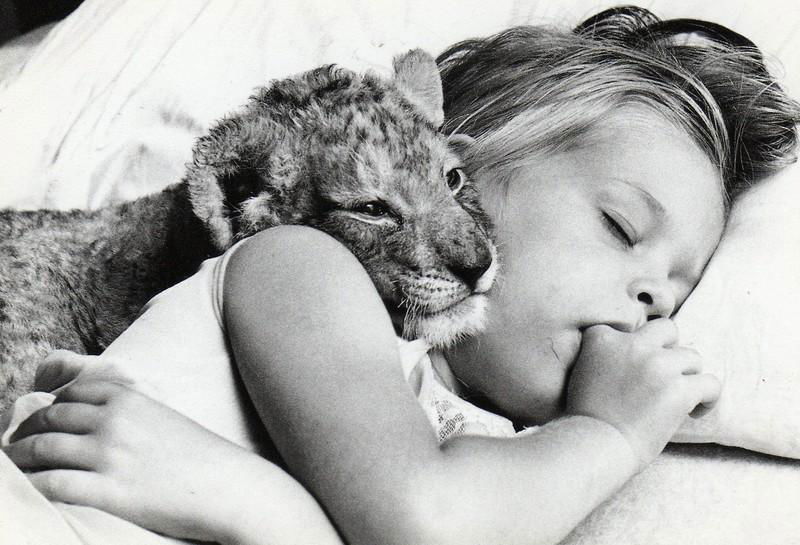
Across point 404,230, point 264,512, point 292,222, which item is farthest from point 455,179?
point 264,512

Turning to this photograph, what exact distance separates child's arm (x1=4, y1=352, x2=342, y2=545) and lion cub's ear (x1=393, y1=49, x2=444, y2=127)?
35.6 inches

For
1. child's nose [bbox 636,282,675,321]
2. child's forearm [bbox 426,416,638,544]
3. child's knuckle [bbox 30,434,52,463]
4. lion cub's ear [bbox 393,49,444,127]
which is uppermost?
lion cub's ear [bbox 393,49,444,127]

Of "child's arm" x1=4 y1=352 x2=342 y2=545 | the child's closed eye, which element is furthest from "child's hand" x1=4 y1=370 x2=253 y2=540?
the child's closed eye

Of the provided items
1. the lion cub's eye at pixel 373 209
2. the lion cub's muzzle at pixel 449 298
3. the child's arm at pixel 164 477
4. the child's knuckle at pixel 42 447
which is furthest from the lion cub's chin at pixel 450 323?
the child's knuckle at pixel 42 447

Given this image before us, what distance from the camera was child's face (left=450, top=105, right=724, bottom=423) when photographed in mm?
1494

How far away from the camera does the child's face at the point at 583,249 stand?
149cm

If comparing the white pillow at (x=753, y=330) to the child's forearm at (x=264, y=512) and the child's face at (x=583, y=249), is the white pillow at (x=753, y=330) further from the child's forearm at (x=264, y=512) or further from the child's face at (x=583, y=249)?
the child's forearm at (x=264, y=512)

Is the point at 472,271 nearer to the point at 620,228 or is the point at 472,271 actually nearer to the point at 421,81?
the point at 620,228

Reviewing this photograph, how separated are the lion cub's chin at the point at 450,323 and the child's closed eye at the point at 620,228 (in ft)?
1.03

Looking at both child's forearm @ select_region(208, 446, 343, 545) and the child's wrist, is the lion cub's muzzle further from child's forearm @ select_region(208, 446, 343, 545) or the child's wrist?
child's forearm @ select_region(208, 446, 343, 545)

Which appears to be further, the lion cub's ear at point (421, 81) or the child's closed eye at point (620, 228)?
the lion cub's ear at point (421, 81)

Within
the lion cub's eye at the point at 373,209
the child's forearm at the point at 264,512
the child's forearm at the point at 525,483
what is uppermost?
the lion cub's eye at the point at 373,209

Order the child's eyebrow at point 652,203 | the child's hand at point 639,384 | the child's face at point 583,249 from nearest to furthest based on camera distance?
the child's hand at point 639,384, the child's face at point 583,249, the child's eyebrow at point 652,203

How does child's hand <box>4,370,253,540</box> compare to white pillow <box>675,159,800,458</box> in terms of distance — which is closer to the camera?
child's hand <box>4,370,253,540</box>
